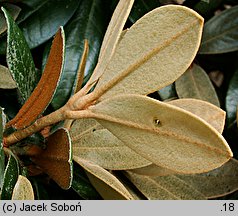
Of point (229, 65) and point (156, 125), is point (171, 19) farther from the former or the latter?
point (229, 65)

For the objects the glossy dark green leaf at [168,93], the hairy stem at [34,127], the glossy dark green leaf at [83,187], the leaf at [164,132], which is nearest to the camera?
the leaf at [164,132]

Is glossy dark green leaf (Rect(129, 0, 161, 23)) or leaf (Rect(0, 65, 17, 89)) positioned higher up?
glossy dark green leaf (Rect(129, 0, 161, 23))

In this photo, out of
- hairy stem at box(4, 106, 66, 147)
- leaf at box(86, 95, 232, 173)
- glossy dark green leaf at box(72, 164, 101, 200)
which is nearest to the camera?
leaf at box(86, 95, 232, 173)

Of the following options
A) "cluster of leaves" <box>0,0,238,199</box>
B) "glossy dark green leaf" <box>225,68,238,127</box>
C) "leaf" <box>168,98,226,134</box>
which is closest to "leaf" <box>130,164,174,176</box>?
"cluster of leaves" <box>0,0,238,199</box>

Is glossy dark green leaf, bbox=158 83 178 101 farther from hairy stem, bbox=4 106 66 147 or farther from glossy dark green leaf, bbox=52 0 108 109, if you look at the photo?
hairy stem, bbox=4 106 66 147

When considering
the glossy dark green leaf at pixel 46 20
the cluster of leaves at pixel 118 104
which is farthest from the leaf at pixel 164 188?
the glossy dark green leaf at pixel 46 20

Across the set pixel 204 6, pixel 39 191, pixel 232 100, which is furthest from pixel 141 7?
pixel 39 191

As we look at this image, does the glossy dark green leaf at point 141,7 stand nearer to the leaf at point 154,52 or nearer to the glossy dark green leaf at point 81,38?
the glossy dark green leaf at point 81,38
